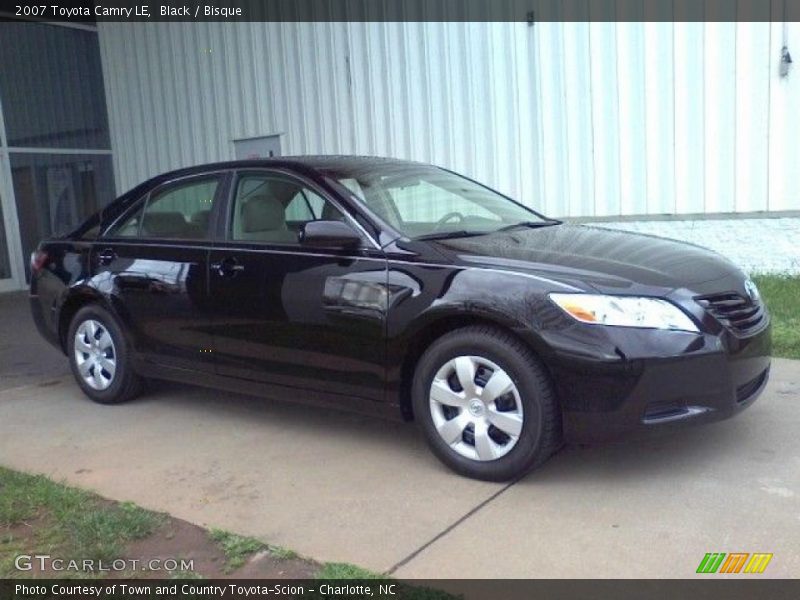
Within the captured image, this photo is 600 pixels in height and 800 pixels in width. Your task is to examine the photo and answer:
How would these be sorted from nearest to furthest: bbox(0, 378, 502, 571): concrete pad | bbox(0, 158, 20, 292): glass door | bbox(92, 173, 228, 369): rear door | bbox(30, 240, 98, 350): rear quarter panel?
bbox(0, 378, 502, 571): concrete pad → bbox(92, 173, 228, 369): rear door → bbox(30, 240, 98, 350): rear quarter panel → bbox(0, 158, 20, 292): glass door

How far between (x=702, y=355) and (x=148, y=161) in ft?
34.4

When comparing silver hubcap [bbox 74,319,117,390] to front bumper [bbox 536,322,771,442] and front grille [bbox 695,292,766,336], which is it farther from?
front grille [bbox 695,292,766,336]

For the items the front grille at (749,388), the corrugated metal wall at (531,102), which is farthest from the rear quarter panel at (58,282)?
the corrugated metal wall at (531,102)

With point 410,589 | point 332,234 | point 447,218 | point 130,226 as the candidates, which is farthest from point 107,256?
point 410,589

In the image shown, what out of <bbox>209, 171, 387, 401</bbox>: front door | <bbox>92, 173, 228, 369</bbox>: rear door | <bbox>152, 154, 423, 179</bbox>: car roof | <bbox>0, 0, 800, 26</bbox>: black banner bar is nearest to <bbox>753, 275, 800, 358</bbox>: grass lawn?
<bbox>0, 0, 800, 26</bbox>: black banner bar

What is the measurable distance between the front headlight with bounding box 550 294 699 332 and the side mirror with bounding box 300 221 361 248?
1.14m

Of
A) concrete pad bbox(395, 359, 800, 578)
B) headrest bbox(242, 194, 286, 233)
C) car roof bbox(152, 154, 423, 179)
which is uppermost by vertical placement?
car roof bbox(152, 154, 423, 179)

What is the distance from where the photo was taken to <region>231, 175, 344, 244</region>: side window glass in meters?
4.34

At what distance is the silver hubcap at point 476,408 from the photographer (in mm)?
3521

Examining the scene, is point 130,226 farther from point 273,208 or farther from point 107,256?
point 273,208

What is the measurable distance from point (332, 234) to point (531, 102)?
5257mm

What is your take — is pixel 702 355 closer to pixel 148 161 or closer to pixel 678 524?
pixel 678 524

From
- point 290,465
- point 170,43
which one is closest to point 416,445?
point 290,465

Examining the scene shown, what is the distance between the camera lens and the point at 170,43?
37.7ft
